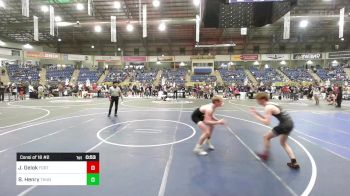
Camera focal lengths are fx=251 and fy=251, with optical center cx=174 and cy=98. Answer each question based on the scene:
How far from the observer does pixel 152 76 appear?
4166cm

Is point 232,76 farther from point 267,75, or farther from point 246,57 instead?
point 246,57

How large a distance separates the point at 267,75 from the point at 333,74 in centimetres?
963

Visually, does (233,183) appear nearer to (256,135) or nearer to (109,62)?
(256,135)

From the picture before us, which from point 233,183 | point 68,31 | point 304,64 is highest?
point 68,31

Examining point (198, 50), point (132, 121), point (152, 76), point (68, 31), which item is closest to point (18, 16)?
point (68, 31)

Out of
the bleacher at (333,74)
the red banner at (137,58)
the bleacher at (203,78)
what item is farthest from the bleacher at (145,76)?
the bleacher at (333,74)

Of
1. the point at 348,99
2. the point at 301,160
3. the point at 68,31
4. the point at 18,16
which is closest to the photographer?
the point at 301,160

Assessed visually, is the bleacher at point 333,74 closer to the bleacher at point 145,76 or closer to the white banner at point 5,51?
the bleacher at point 145,76

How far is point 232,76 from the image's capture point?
1604 inches

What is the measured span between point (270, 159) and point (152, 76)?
36.9m

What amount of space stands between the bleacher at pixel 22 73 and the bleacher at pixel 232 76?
28905 mm

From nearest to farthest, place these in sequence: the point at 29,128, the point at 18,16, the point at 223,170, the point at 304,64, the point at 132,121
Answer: the point at 223,170 < the point at 29,128 < the point at 132,121 < the point at 18,16 < the point at 304,64

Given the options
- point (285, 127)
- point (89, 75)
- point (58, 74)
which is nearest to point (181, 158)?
point (285, 127)

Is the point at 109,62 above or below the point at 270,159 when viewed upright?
above
